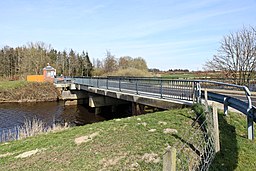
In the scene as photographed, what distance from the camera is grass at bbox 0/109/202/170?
529 centimetres

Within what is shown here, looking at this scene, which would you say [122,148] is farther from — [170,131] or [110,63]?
[110,63]

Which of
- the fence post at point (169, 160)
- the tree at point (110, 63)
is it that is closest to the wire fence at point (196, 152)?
the fence post at point (169, 160)

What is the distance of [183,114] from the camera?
30.3 feet

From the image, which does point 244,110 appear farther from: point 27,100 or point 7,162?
point 27,100

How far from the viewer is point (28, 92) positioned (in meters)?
35.2

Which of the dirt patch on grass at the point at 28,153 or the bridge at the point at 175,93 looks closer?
the dirt patch on grass at the point at 28,153

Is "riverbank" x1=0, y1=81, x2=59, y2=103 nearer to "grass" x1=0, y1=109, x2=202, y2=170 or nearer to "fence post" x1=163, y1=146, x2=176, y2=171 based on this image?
"grass" x1=0, y1=109, x2=202, y2=170

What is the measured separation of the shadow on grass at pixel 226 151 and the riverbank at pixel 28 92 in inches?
1276

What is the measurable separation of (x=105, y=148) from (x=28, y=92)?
33149 mm

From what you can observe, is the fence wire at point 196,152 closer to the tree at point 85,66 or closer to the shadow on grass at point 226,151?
the shadow on grass at point 226,151

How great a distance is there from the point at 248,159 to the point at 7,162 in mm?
6786

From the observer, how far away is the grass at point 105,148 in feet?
17.4

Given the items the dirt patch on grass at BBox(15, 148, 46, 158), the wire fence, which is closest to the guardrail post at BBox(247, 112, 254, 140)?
the wire fence

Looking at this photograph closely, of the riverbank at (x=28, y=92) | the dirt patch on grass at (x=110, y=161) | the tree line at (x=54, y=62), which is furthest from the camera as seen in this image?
the tree line at (x=54, y=62)
